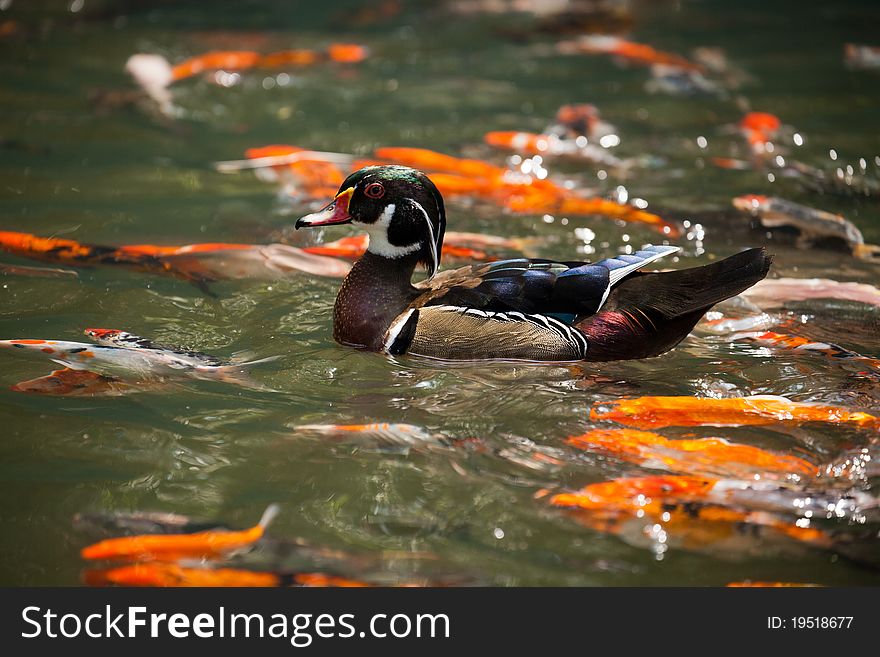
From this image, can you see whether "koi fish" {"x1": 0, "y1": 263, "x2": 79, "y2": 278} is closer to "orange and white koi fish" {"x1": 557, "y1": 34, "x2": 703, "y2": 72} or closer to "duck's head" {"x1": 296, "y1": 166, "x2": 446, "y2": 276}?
"duck's head" {"x1": 296, "y1": 166, "x2": 446, "y2": 276}

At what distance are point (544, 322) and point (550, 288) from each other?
0.15 meters

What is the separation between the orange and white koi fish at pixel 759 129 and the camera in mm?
8359

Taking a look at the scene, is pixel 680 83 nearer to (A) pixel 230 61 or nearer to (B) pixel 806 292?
(A) pixel 230 61

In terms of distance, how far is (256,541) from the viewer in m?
3.72

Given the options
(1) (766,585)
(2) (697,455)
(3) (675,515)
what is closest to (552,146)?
(2) (697,455)

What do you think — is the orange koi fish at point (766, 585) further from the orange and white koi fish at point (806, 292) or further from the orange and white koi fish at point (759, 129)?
the orange and white koi fish at point (759, 129)

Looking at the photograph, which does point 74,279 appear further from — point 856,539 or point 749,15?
point 749,15

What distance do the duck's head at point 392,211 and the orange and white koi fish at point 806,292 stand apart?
Result: 70.8 inches

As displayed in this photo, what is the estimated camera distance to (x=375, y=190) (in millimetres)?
5133

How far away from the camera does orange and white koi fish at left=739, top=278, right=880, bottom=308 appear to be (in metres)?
5.74

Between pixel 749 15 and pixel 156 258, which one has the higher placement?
pixel 749 15

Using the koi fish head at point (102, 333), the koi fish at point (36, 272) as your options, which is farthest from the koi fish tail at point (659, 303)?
the koi fish at point (36, 272)
